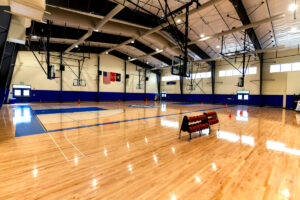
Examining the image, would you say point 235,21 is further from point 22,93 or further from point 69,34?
point 22,93

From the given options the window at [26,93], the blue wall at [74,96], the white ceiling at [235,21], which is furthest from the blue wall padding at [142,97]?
the white ceiling at [235,21]

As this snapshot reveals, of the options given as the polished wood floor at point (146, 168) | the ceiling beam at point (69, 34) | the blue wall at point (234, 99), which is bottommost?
the polished wood floor at point (146, 168)

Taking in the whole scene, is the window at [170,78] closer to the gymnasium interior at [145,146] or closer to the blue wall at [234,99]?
the blue wall at [234,99]

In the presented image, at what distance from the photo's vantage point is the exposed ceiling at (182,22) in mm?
8258

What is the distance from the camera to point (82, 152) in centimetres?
330

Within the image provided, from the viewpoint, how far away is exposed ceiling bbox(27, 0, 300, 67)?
826cm

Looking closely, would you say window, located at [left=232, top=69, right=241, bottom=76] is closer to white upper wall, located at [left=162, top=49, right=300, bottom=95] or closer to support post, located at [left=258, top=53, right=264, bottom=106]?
white upper wall, located at [left=162, top=49, right=300, bottom=95]

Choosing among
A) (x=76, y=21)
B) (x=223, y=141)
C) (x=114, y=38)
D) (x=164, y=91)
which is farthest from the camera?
(x=164, y=91)

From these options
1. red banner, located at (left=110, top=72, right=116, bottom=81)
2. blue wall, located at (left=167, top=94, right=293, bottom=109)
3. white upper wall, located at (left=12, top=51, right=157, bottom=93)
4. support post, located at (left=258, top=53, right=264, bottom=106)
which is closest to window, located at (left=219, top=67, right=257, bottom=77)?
support post, located at (left=258, top=53, right=264, bottom=106)

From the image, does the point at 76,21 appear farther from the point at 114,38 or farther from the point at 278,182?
the point at 278,182

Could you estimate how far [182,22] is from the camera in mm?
10930

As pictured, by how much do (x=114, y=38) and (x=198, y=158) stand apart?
45.5 ft

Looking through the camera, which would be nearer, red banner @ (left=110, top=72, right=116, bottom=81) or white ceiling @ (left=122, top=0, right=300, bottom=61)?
white ceiling @ (left=122, top=0, right=300, bottom=61)

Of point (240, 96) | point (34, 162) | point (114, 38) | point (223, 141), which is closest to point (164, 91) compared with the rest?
point (240, 96)
